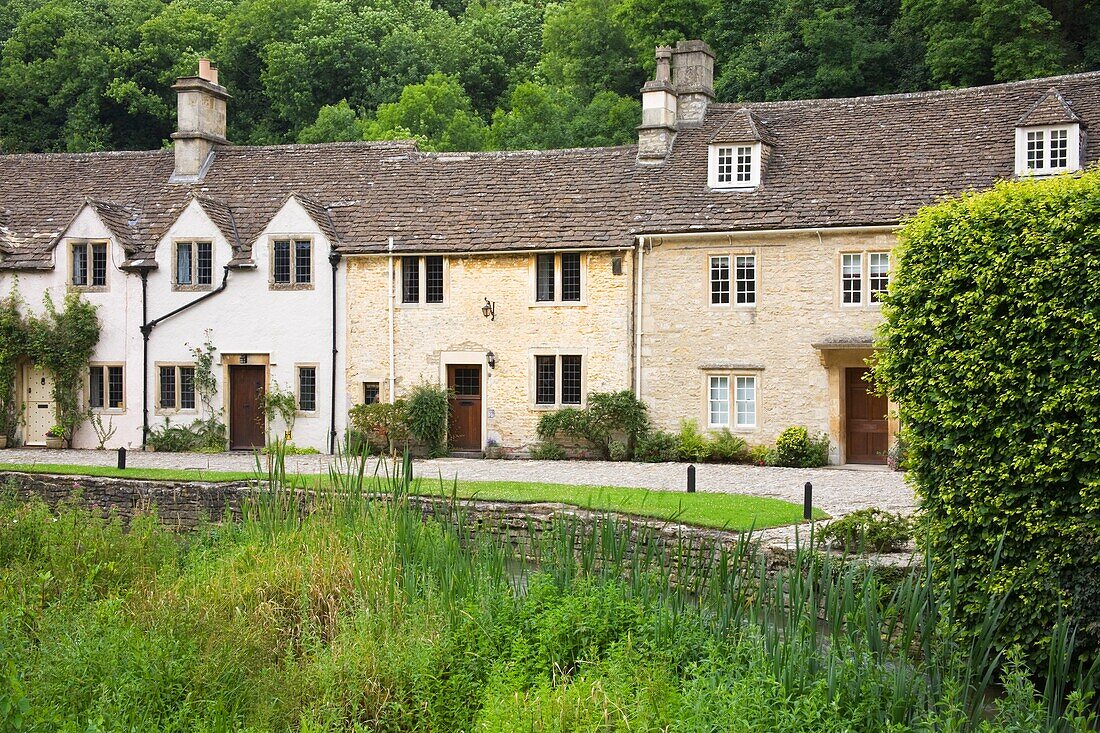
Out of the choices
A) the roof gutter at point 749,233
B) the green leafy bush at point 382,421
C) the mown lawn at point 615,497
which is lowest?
the mown lawn at point 615,497

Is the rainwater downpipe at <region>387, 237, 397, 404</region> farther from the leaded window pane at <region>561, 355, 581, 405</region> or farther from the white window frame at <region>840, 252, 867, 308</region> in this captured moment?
the white window frame at <region>840, 252, 867, 308</region>

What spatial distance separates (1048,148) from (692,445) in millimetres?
10345

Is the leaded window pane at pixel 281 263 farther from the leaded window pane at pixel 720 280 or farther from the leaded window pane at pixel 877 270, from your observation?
the leaded window pane at pixel 877 270

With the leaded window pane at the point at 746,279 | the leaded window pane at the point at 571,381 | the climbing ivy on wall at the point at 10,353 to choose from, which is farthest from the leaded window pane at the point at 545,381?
the climbing ivy on wall at the point at 10,353

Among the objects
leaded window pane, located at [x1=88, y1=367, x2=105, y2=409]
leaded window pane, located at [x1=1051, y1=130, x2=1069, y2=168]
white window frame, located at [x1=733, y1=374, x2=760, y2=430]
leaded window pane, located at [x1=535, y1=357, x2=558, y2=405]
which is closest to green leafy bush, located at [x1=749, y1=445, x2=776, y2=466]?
white window frame, located at [x1=733, y1=374, x2=760, y2=430]

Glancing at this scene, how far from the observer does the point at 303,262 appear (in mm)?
31750

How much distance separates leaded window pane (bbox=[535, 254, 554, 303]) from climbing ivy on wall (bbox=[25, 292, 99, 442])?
39.6 feet

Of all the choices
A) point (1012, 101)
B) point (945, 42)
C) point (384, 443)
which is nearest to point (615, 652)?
point (384, 443)

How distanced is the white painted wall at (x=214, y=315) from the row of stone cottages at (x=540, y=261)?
→ 0.06 m

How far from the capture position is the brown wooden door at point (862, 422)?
92.1 feet

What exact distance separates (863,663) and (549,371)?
21.8 meters

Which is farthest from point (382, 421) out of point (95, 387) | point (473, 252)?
point (95, 387)

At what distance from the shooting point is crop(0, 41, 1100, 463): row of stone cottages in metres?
28.1

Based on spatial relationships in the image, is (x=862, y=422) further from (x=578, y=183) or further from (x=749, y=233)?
(x=578, y=183)
